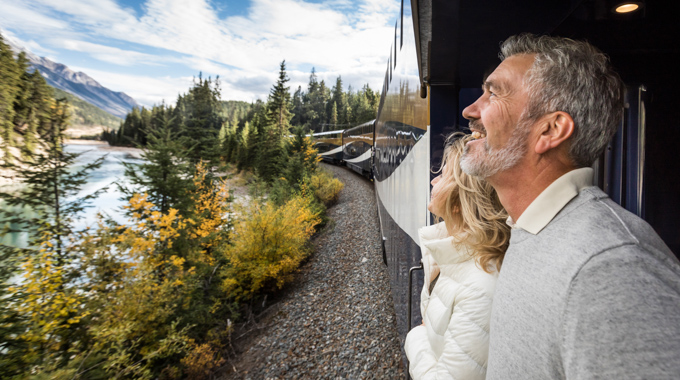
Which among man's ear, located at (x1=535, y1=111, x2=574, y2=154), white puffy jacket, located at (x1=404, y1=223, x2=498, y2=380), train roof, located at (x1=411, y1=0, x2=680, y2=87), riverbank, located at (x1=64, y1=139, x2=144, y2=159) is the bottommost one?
white puffy jacket, located at (x1=404, y1=223, x2=498, y2=380)

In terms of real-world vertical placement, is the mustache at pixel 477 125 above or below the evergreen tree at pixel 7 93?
below

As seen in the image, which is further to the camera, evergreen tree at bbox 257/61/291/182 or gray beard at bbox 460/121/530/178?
evergreen tree at bbox 257/61/291/182

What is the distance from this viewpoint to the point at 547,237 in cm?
85

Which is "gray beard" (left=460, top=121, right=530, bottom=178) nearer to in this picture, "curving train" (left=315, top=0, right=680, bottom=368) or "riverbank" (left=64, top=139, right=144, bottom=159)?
→ "curving train" (left=315, top=0, right=680, bottom=368)

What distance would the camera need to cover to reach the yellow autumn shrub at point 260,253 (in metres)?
9.30

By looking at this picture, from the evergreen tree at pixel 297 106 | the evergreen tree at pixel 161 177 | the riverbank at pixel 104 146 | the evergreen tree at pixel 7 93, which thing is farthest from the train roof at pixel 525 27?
the evergreen tree at pixel 297 106

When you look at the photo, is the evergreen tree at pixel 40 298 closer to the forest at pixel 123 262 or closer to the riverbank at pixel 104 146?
the forest at pixel 123 262

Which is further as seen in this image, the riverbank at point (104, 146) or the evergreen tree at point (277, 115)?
the evergreen tree at point (277, 115)

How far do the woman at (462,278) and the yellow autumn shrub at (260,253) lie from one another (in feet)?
27.1

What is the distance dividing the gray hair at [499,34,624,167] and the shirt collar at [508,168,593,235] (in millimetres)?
101

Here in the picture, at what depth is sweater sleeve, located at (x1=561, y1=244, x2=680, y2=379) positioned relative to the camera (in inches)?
22.0

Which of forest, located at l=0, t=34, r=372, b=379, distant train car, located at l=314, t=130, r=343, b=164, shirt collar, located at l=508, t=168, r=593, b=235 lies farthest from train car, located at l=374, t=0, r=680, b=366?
distant train car, located at l=314, t=130, r=343, b=164

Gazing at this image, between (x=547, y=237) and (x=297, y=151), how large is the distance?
24.1 m

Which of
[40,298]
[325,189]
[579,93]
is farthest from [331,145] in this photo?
[579,93]
